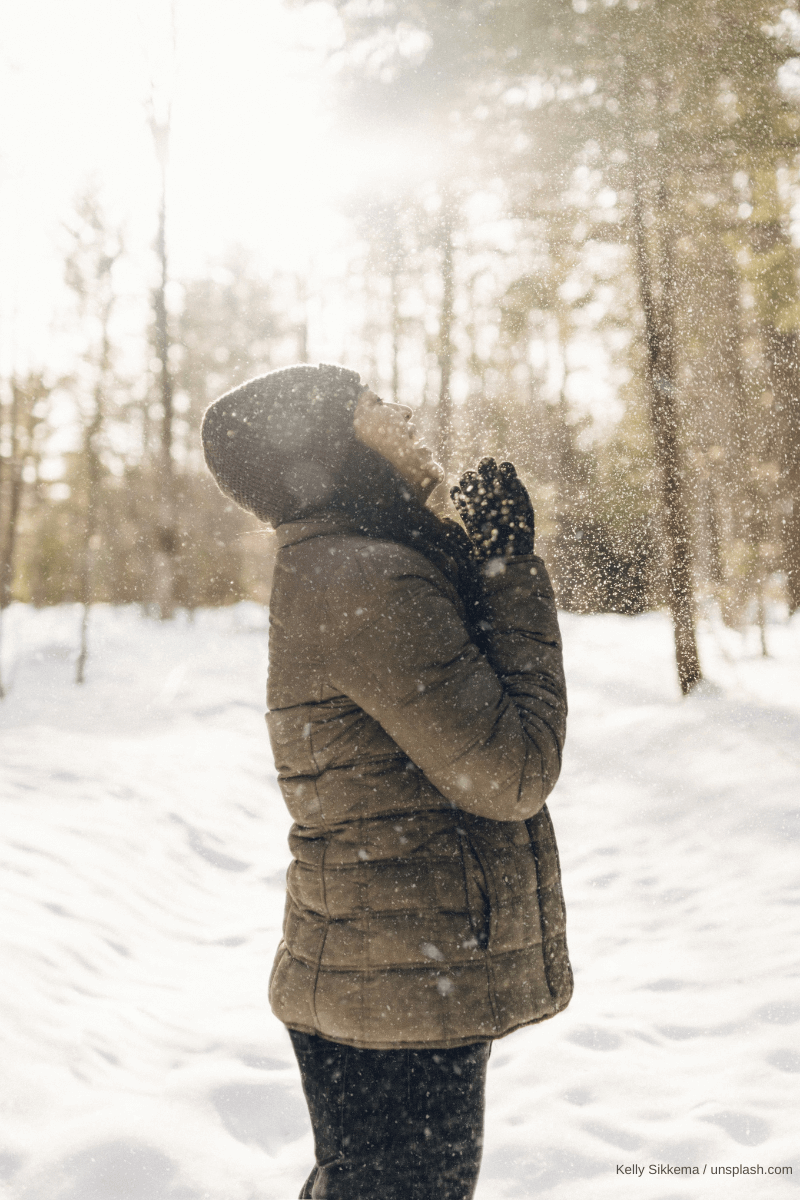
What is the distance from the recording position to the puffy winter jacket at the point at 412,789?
35.5 inches

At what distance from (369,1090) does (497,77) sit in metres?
7.55

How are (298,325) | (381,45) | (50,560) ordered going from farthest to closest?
(50,560) < (298,325) < (381,45)

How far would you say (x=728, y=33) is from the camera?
18.6 ft

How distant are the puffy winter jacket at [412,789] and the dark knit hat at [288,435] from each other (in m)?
0.08

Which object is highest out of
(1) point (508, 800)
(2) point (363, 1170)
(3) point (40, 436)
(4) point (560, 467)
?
(3) point (40, 436)

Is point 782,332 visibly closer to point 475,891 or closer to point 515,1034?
point 515,1034

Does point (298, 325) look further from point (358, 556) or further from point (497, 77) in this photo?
point (358, 556)

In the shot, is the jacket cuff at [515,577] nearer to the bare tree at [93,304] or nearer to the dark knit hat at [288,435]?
the dark knit hat at [288,435]

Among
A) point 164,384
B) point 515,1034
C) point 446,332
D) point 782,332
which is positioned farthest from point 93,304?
Answer: point 515,1034

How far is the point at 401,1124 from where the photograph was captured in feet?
3.07

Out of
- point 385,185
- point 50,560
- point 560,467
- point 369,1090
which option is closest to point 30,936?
point 369,1090

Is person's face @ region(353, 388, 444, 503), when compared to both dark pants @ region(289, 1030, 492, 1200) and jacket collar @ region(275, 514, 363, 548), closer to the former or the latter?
jacket collar @ region(275, 514, 363, 548)

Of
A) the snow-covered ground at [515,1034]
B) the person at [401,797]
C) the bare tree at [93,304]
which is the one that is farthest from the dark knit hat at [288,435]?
the bare tree at [93,304]

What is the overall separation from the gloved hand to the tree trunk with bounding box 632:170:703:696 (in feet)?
19.6
